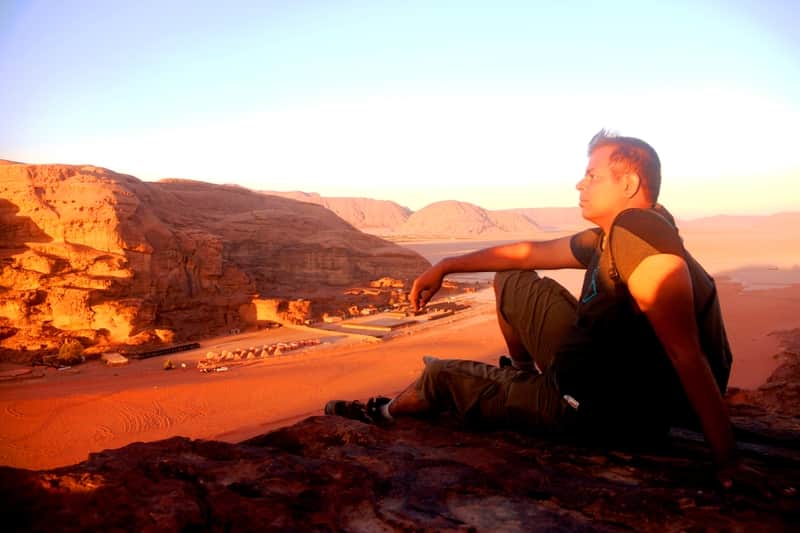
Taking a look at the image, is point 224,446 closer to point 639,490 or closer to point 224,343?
point 639,490

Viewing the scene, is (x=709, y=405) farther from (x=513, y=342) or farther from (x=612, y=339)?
(x=513, y=342)

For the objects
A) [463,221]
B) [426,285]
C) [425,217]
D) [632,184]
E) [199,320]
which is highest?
[425,217]

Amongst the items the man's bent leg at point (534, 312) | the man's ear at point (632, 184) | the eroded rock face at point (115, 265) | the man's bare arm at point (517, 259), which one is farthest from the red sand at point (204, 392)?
the man's ear at point (632, 184)

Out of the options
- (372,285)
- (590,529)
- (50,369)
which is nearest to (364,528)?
(590,529)

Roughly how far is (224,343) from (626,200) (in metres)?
17.1

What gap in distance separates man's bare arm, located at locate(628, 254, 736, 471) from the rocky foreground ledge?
181mm

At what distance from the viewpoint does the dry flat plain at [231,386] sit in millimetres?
8781

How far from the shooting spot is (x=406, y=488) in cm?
173

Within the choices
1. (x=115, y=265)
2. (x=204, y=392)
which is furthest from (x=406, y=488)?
(x=115, y=265)

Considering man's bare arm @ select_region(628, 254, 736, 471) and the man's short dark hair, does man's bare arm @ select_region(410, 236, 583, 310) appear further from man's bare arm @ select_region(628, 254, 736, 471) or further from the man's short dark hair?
man's bare arm @ select_region(628, 254, 736, 471)

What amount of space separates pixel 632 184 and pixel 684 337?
24.8 inches

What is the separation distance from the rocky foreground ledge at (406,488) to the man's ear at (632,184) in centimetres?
102

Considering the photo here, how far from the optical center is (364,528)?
1450mm

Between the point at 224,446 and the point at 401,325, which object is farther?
the point at 401,325
